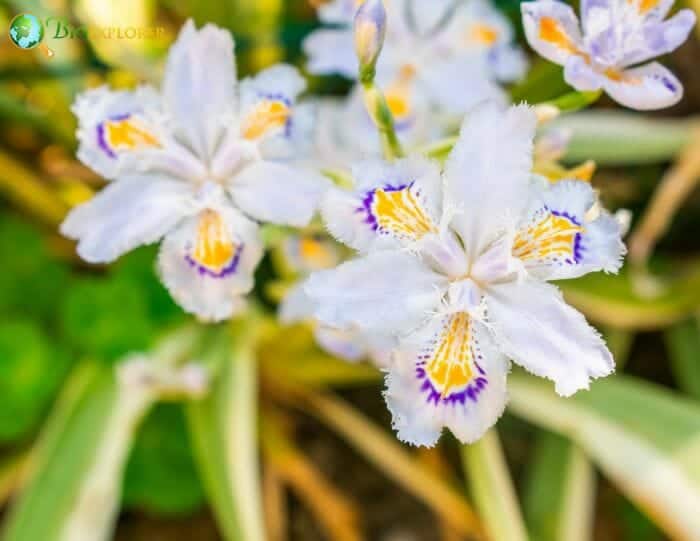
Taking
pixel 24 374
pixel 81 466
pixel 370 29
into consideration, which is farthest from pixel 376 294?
pixel 24 374

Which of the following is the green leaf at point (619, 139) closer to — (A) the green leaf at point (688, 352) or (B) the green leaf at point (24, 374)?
(A) the green leaf at point (688, 352)

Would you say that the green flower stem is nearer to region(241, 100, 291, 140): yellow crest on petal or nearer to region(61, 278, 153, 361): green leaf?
region(241, 100, 291, 140): yellow crest on petal

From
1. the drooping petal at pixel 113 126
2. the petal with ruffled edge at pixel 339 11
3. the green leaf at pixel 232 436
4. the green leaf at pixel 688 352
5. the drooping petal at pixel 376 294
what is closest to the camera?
the drooping petal at pixel 376 294

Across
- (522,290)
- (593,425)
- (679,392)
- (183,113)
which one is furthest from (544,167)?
(679,392)

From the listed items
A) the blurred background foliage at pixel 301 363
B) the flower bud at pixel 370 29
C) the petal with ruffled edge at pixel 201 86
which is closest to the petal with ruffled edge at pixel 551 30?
the flower bud at pixel 370 29

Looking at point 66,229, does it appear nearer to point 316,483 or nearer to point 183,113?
point 183,113
